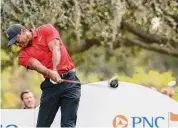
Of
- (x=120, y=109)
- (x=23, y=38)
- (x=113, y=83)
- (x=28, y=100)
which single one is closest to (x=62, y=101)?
(x=23, y=38)

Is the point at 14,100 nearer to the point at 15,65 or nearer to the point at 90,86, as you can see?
the point at 15,65

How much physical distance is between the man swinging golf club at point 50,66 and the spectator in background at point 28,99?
1.43 metres

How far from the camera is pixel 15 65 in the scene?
22.1 ft

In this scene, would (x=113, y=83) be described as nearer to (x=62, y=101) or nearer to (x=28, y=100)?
(x=62, y=101)

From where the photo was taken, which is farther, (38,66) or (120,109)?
(120,109)

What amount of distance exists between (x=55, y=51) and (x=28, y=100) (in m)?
1.79

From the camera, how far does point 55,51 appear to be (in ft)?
15.5

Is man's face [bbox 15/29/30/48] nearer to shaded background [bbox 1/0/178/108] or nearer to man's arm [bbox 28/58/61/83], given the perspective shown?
man's arm [bbox 28/58/61/83]

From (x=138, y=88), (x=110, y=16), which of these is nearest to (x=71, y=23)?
(x=110, y=16)

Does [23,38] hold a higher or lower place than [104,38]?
lower

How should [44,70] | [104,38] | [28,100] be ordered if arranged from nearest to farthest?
[44,70] → [28,100] → [104,38]

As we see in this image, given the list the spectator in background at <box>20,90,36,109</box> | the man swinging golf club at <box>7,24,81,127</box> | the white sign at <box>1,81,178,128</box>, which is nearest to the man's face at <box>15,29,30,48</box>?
the man swinging golf club at <box>7,24,81,127</box>

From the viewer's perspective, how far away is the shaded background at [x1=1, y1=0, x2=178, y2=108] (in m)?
6.68

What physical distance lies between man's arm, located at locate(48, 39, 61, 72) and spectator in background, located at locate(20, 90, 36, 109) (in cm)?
159
